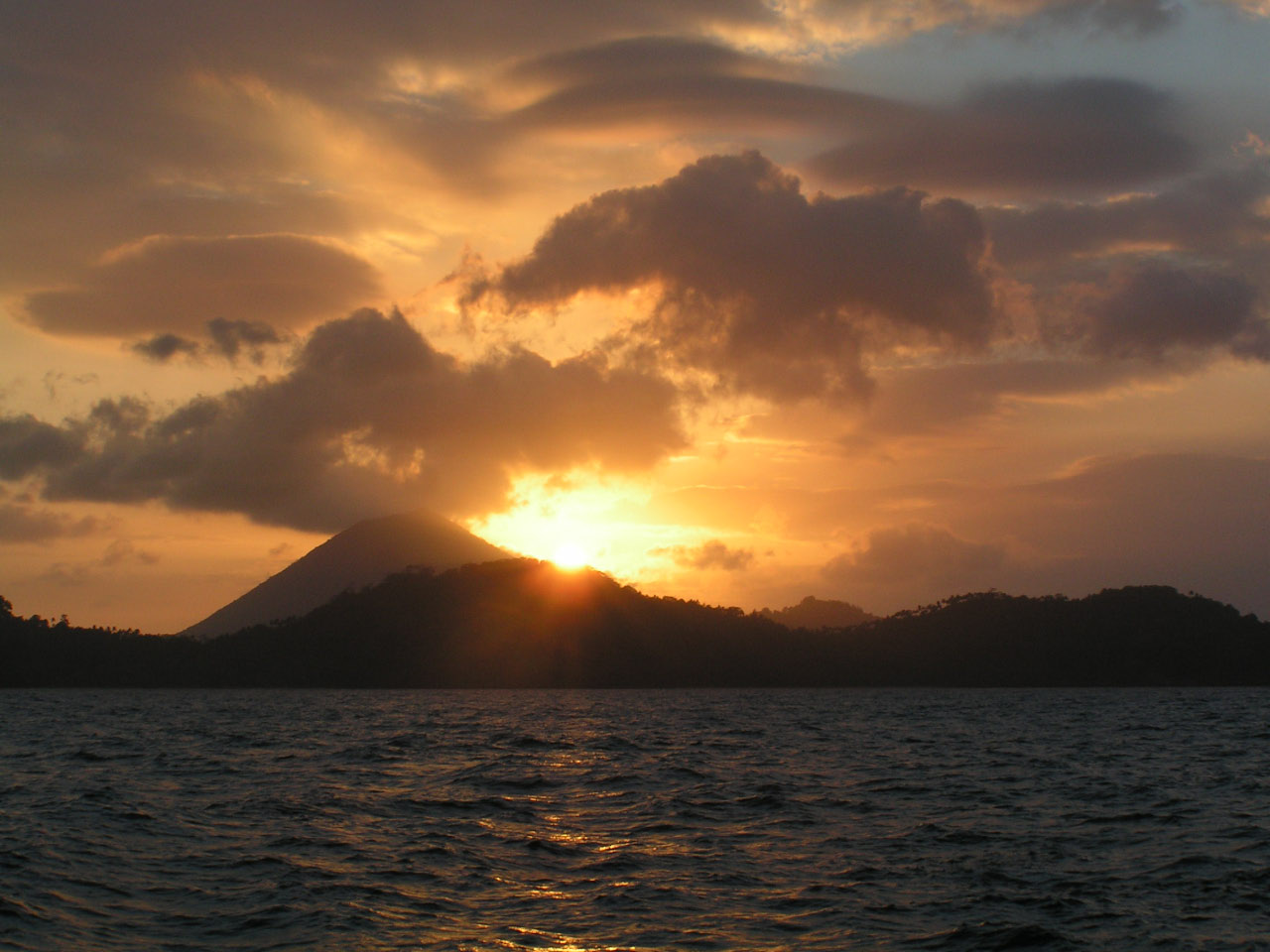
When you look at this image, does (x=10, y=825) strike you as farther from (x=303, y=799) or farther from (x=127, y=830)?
(x=303, y=799)

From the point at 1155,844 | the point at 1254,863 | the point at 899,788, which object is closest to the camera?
the point at 1254,863

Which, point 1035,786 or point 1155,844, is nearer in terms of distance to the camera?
point 1155,844

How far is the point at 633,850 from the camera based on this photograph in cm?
3397

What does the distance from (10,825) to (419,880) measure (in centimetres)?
1802

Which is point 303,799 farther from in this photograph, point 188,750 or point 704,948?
point 188,750

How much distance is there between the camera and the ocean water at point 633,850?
2453 cm

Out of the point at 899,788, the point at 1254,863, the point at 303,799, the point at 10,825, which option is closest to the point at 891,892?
the point at 1254,863

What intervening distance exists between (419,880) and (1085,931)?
16145 mm

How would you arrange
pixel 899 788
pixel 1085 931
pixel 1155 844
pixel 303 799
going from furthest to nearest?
pixel 899 788, pixel 303 799, pixel 1155 844, pixel 1085 931

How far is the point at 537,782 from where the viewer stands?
170ft

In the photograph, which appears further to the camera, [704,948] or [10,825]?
[10,825]

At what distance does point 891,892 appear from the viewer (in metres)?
28.0

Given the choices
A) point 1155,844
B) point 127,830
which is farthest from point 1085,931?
point 127,830

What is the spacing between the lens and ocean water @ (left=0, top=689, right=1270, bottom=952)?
966 inches
